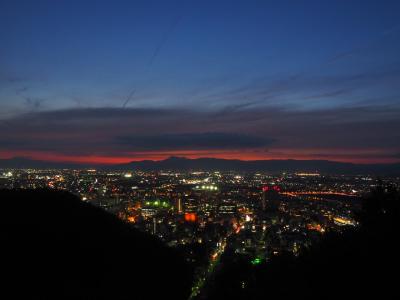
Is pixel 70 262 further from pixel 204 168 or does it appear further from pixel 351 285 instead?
pixel 204 168

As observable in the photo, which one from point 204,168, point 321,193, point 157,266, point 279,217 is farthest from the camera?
point 204,168

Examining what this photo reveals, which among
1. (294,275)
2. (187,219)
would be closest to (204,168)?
(187,219)

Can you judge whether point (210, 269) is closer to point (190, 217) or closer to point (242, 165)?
point (190, 217)

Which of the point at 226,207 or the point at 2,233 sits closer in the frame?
the point at 2,233

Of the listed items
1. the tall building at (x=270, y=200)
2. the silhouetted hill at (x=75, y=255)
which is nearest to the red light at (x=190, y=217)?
the tall building at (x=270, y=200)

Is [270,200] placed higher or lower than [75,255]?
lower

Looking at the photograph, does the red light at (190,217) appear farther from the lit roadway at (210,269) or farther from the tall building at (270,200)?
the tall building at (270,200)

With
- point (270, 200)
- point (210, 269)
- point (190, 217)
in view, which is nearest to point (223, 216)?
point (190, 217)

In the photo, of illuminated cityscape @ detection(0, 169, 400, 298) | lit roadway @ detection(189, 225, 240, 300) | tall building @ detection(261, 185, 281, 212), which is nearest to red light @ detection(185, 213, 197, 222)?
illuminated cityscape @ detection(0, 169, 400, 298)

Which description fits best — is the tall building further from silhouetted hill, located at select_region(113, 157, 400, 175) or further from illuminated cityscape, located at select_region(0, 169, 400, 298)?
silhouetted hill, located at select_region(113, 157, 400, 175)
